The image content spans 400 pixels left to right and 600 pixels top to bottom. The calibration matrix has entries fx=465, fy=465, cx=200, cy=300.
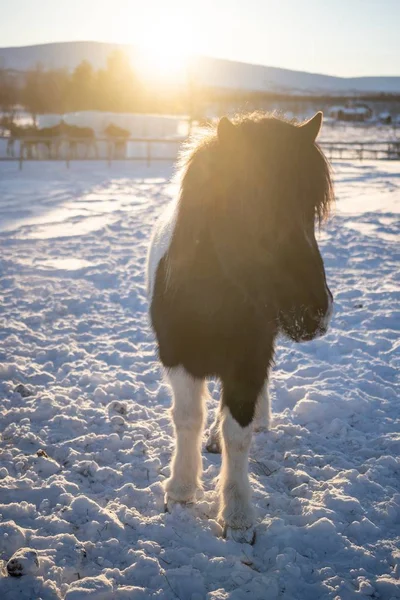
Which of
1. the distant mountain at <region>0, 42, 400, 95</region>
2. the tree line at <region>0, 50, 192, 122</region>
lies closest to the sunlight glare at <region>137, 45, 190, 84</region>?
the distant mountain at <region>0, 42, 400, 95</region>

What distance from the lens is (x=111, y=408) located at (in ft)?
11.0

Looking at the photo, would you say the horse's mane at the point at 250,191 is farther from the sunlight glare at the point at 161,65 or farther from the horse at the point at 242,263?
the sunlight glare at the point at 161,65

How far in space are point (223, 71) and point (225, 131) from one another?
156119 mm

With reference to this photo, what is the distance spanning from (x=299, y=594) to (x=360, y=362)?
7.80 feet

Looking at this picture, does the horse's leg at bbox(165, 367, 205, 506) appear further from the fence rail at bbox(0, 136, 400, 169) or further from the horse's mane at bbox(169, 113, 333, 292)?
the fence rail at bbox(0, 136, 400, 169)

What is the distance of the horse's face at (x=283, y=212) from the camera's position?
175cm

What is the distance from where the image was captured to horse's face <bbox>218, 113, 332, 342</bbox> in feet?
5.74

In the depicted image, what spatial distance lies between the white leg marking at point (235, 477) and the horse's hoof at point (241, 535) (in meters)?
0.01

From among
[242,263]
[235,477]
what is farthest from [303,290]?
[235,477]

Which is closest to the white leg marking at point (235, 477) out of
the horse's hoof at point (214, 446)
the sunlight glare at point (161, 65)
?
the horse's hoof at point (214, 446)

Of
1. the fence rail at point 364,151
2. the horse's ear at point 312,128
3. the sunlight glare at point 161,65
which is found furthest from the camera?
the sunlight glare at point 161,65

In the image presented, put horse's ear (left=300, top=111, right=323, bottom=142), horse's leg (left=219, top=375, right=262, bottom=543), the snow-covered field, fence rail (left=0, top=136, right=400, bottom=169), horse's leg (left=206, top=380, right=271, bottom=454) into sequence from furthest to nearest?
fence rail (left=0, top=136, right=400, bottom=169), horse's leg (left=206, top=380, right=271, bottom=454), horse's leg (left=219, top=375, right=262, bottom=543), the snow-covered field, horse's ear (left=300, top=111, right=323, bottom=142)

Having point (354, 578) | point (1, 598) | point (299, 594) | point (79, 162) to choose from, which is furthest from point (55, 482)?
point (79, 162)

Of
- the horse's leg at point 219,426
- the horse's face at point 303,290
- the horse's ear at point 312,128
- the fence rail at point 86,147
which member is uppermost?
the fence rail at point 86,147
